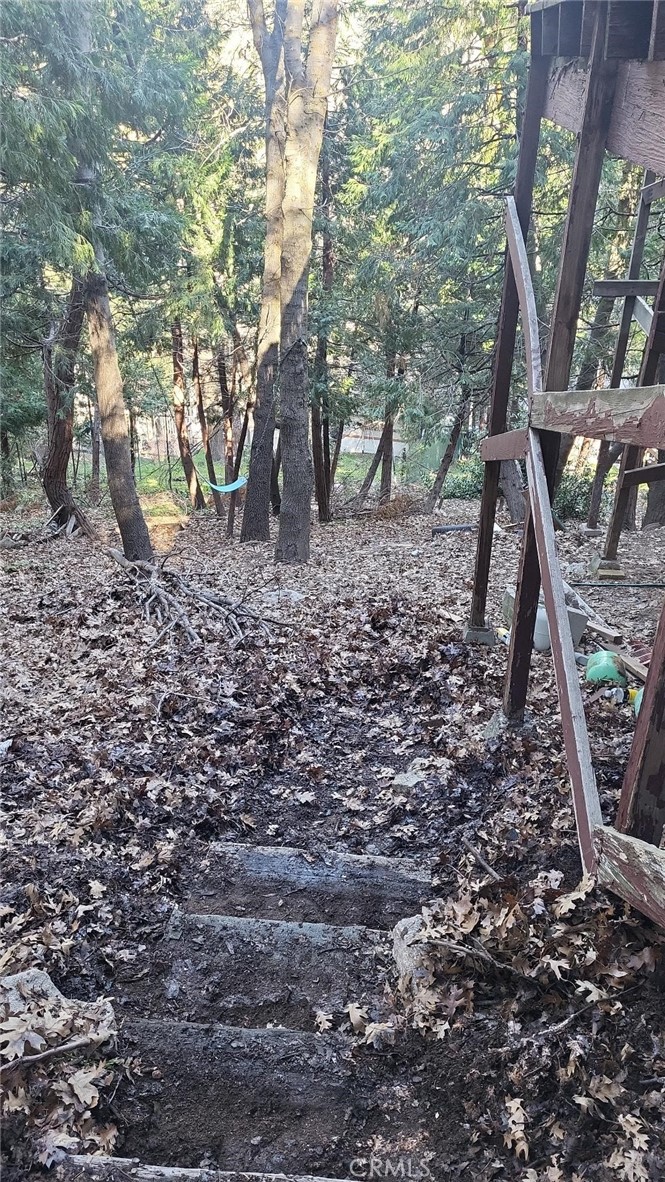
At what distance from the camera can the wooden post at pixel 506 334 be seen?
14.9 ft

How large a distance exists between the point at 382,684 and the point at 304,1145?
394 centimetres

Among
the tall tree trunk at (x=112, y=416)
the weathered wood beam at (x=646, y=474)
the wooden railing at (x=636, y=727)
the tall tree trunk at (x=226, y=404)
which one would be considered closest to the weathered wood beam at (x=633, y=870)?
the wooden railing at (x=636, y=727)

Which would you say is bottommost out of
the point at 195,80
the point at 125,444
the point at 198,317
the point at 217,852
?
the point at 217,852

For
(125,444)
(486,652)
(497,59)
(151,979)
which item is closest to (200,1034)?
(151,979)

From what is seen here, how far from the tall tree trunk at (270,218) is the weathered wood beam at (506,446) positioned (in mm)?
8596

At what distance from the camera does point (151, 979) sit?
2.99 metres

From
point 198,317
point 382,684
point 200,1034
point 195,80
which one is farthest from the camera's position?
point 198,317

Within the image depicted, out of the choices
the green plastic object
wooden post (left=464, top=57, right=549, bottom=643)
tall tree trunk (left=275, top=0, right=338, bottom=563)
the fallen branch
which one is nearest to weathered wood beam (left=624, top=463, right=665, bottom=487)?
wooden post (left=464, top=57, right=549, bottom=643)

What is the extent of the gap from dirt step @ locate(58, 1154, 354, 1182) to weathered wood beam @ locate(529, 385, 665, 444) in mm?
2590

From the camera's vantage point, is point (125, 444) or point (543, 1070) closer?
point (543, 1070)

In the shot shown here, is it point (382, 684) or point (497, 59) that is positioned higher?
point (497, 59)

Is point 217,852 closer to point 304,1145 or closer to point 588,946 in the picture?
point 304,1145

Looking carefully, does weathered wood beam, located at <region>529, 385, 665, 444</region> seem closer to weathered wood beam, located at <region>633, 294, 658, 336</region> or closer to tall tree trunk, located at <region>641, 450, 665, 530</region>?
weathered wood beam, located at <region>633, 294, 658, 336</region>

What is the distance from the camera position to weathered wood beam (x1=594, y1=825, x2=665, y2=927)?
2088 millimetres
